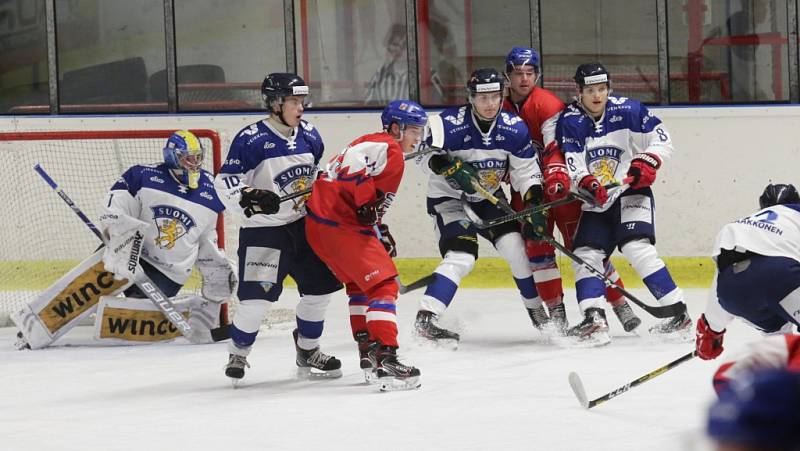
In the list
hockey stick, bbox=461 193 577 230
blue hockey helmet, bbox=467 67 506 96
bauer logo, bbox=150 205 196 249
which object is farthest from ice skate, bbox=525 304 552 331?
bauer logo, bbox=150 205 196 249

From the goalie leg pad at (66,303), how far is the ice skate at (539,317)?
1521mm

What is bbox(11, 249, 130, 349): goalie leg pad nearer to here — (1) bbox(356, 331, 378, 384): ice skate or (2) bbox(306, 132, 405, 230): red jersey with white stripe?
(1) bbox(356, 331, 378, 384): ice skate

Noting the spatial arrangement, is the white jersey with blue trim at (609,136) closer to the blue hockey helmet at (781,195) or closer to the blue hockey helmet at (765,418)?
the blue hockey helmet at (781,195)

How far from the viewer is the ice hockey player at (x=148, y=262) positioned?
14.9 ft

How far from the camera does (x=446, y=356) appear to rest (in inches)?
162

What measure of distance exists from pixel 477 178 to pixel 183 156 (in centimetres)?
108

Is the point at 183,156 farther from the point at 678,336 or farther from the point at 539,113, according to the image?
the point at 678,336

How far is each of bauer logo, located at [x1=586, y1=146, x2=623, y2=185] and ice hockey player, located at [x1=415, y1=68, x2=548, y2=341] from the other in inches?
7.9

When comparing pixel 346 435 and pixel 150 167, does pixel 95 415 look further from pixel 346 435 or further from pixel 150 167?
Answer: pixel 150 167

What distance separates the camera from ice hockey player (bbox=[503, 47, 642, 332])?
443 cm

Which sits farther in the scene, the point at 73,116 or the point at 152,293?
the point at 73,116

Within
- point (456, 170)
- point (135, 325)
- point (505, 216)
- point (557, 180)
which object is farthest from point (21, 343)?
point (557, 180)

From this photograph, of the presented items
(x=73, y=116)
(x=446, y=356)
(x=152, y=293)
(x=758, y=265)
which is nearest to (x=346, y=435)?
(x=758, y=265)

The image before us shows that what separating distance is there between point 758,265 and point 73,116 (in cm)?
409
